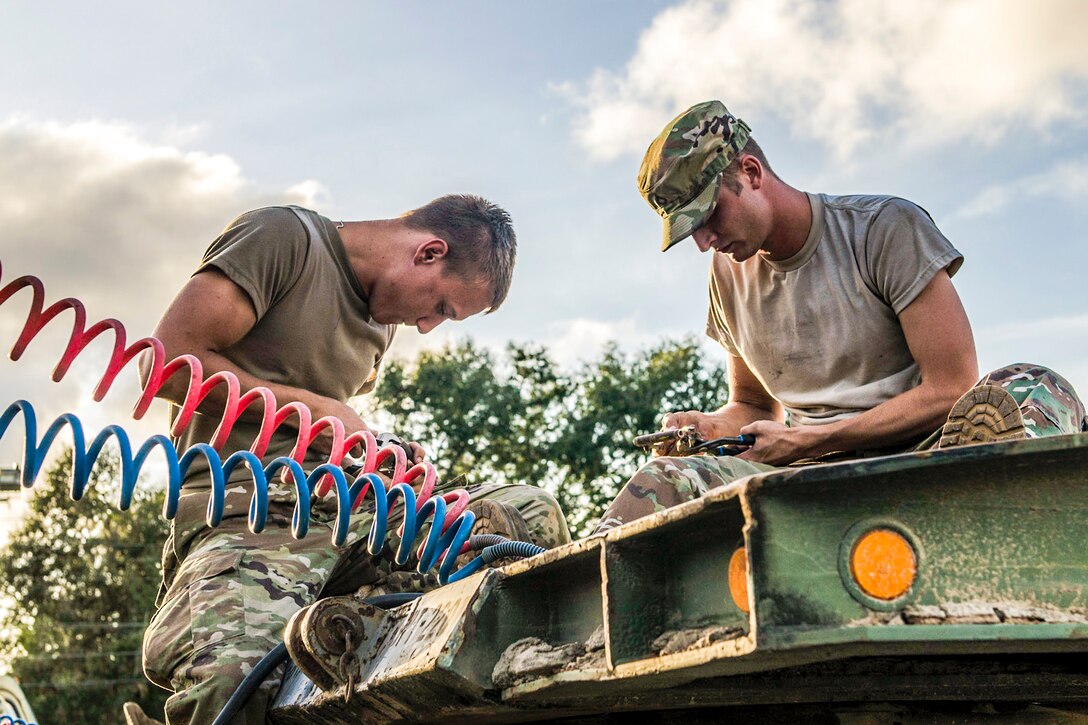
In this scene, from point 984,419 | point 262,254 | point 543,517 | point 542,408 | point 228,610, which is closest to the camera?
point 984,419

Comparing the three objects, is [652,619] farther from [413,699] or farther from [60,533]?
[60,533]

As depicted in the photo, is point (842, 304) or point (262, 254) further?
point (262, 254)

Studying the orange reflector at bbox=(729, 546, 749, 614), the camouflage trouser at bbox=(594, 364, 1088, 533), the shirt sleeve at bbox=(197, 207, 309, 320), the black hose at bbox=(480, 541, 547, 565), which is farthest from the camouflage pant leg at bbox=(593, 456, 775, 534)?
the shirt sleeve at bbox=(197, 207, 309, 320)

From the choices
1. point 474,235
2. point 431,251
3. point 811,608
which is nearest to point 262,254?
point 431,251

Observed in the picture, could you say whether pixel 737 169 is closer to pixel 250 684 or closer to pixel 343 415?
pixel 343 415

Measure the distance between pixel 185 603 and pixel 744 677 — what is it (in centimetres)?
Result: 198

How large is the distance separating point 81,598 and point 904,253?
120 feet

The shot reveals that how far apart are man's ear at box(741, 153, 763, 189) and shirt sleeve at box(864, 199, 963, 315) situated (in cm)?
41

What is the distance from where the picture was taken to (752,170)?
4281mm

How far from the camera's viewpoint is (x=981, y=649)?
1807 mm

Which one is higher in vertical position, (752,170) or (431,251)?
(752,170)

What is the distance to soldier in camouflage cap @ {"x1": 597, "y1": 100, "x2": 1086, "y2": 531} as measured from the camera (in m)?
3.85

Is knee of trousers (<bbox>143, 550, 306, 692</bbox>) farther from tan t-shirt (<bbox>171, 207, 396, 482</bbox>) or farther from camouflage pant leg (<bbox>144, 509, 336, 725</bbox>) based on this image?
tan t-shirt (<bbox>171, 207, 396, 482</bbox>)

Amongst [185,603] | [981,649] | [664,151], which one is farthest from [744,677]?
[664,151]
